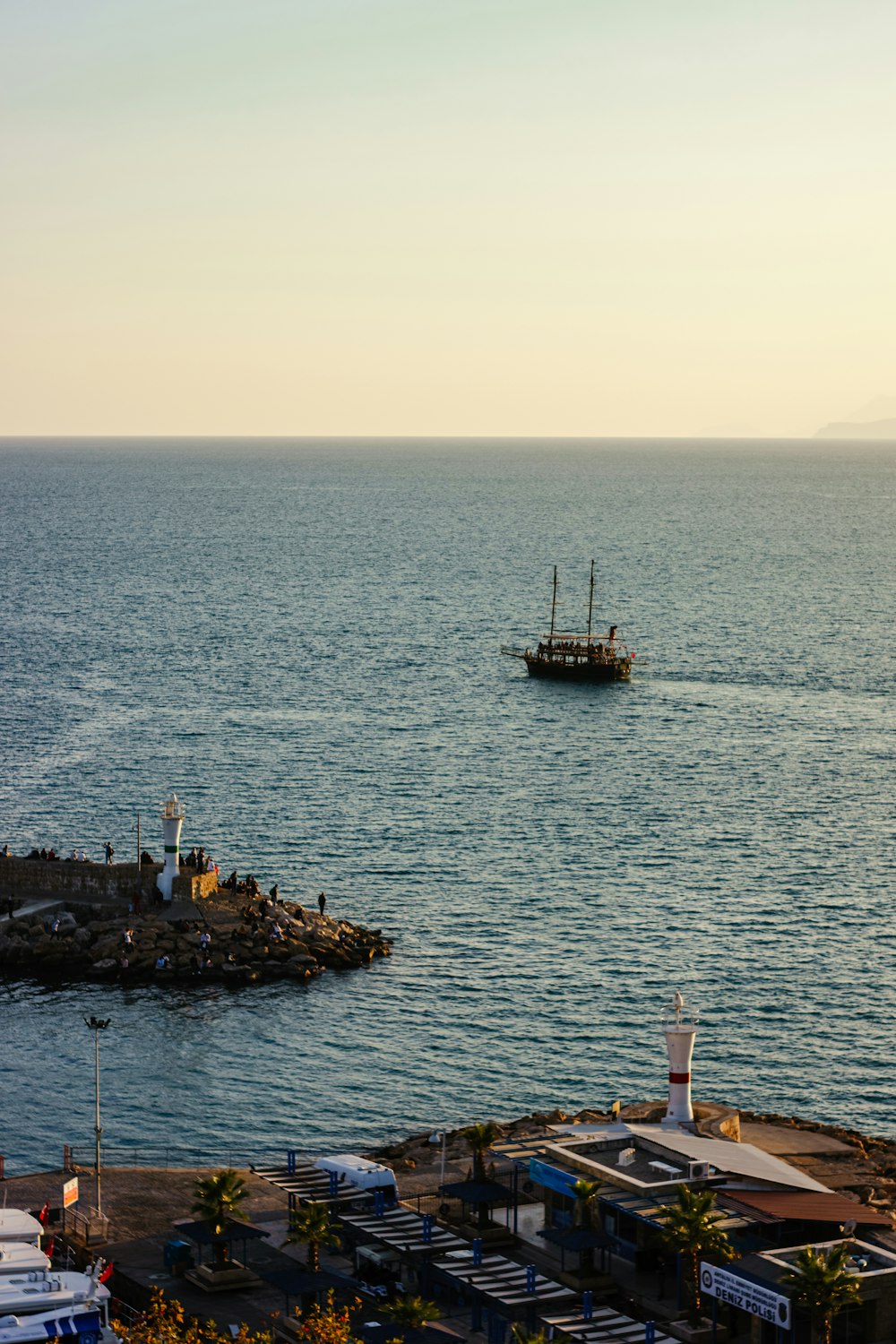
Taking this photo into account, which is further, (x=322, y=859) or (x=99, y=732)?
(x=99, y=732)

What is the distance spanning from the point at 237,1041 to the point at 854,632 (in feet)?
429

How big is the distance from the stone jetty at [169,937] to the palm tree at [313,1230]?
3429 cm

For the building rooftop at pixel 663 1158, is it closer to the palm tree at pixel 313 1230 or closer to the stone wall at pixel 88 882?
the palm tree at pixel 313 1230

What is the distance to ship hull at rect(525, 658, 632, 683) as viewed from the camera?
161750 mm

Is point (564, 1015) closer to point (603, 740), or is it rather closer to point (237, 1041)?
point (237, 1041)

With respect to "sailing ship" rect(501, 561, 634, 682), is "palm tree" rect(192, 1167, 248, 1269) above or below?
below

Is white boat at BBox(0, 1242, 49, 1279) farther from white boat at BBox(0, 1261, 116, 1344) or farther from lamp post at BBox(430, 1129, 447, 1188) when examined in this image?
lamp post at BBox(430, 1129, 447, 1188)

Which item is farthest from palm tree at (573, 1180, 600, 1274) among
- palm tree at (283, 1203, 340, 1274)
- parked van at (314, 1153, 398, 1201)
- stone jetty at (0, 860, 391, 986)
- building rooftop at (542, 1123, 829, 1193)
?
stone jetty at (0, 860, 391, 986)

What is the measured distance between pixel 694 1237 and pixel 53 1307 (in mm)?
14646

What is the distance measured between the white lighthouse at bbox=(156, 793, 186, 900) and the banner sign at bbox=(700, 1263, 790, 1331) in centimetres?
4597

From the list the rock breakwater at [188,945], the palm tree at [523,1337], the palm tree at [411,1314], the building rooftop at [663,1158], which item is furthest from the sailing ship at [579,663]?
the palm tree at [523,1337]

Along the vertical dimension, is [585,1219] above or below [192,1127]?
above

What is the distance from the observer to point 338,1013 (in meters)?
77.5

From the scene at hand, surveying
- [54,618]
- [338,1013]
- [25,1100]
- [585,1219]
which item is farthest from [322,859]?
[54,618]
